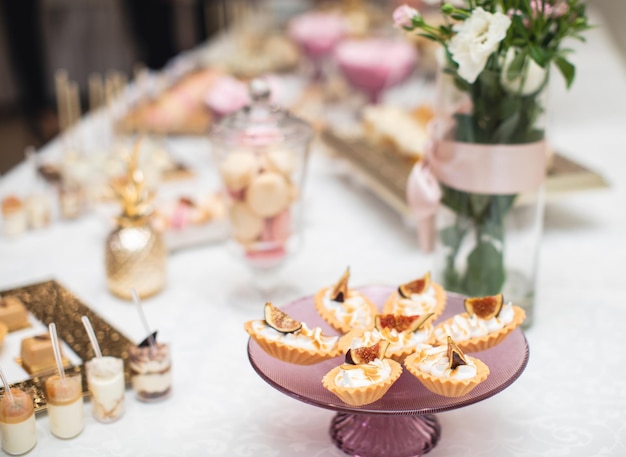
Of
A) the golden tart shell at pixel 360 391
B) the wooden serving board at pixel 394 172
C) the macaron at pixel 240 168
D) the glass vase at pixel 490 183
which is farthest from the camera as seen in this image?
the wooden serving board at pixel 394 172

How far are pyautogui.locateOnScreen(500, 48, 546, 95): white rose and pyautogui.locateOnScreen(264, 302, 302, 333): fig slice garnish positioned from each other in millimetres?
470

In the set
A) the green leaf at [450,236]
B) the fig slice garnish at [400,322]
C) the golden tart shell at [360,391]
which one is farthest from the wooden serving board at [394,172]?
the golden tart shell at [360,391]

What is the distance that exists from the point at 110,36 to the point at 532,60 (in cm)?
485

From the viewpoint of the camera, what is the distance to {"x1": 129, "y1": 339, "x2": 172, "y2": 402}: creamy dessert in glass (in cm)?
102

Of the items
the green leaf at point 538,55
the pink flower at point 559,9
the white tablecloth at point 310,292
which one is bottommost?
the white tablecloth at point 310,292

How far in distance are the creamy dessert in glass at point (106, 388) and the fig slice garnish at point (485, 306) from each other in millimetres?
440

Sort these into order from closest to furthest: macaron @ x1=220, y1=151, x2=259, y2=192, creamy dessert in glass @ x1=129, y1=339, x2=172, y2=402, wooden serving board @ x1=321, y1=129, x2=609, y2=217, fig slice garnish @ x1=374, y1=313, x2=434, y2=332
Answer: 1. fig slice garnish @ x1=374, y1=313, x2=434, y2=332
2. creamy dessert in glass @ x1=129, y1=339, x2=172, y2=402
3. macaron @ x1=220, y1=151, x2=259, y2=192
4. wooden serving board @ x1=321, y1=129, x2=609, y2=217

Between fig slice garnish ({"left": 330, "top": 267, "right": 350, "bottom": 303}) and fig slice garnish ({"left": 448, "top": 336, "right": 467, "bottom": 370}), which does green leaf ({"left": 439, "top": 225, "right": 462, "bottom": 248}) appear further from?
fig slice garnish ({"left": 448, "top": 336, "right": 467, "bottom": 370})

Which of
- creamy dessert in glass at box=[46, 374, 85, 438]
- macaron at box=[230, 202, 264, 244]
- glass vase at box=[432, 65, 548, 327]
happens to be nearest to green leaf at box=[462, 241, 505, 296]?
glass vase at box=[432, 65, 548, 327]

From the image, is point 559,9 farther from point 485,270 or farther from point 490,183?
point 485,270

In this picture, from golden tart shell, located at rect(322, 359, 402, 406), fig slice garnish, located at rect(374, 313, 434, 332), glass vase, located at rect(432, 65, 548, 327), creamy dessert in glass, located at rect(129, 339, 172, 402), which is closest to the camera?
golden tart shell, located at rect(322, 359, 402, 406)

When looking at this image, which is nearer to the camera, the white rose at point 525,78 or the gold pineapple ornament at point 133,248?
the white rose at point 525,78

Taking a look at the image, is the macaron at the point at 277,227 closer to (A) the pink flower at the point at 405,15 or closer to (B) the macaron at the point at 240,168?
(B) the macaron at the point at 240,168

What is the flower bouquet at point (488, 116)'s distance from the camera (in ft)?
3.47
